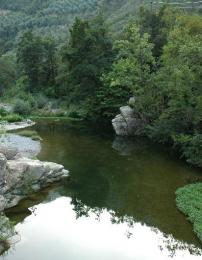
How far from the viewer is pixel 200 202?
86.1 feet

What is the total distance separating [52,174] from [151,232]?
9.48 m

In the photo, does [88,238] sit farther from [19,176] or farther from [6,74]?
[6,74]

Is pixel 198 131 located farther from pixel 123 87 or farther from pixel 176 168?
pixel 123 87

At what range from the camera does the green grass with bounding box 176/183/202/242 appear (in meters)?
23.7

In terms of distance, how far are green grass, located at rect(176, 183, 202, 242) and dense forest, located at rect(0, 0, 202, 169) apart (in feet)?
20.2

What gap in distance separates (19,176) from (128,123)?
2358cm

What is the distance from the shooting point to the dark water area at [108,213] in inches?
840

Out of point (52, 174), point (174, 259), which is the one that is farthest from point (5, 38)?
point (174, 259)

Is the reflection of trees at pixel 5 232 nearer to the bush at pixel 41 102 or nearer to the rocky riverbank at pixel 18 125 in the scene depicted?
the rocky riverbank at pixel 18 125

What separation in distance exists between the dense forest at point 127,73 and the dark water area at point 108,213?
3692mm

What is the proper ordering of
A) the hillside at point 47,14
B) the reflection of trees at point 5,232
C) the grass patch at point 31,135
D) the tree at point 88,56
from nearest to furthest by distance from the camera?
1. the reflection of trees at point 5,232
2. the grass patch at point 31,135
3. the tree at point 88,56
4. the hillside at point 47,14

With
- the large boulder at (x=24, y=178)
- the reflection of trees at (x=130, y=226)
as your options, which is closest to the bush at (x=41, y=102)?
the large boulder at (x=24, y=178)

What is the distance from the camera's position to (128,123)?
49.2 meters

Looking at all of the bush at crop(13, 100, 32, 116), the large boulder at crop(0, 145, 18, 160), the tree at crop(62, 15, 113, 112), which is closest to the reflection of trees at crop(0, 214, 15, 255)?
the large boulder at crop(0, 145, 18, 160)
